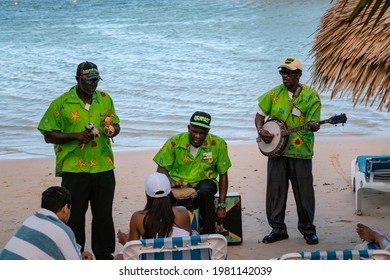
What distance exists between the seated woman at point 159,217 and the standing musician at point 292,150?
2.09 metres

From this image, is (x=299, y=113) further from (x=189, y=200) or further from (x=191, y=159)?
(x=189, y=200)

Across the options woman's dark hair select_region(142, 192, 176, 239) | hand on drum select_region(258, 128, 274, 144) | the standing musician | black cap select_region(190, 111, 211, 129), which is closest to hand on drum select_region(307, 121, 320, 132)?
the standing musician

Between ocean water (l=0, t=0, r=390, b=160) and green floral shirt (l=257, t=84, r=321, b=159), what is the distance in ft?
22.4

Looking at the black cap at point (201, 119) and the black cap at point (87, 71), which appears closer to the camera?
the black cap at point (87, 71)

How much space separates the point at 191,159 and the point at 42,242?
300 centimetres

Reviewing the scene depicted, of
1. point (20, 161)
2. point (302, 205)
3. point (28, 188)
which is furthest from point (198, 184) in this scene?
point (20, 161)

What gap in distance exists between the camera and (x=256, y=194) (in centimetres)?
1083

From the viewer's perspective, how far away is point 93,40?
37.2m

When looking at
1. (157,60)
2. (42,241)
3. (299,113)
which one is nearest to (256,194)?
(299,113)

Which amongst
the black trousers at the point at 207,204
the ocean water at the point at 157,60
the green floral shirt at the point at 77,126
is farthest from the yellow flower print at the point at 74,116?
the ocean water at the point at 157,60

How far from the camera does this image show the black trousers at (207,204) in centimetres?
802

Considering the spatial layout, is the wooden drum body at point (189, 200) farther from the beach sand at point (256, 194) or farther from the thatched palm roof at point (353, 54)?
the thatched palm roof at point (353, 54)

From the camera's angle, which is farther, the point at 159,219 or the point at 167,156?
the point at 167,156

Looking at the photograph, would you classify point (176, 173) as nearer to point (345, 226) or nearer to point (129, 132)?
point (345, 226)
